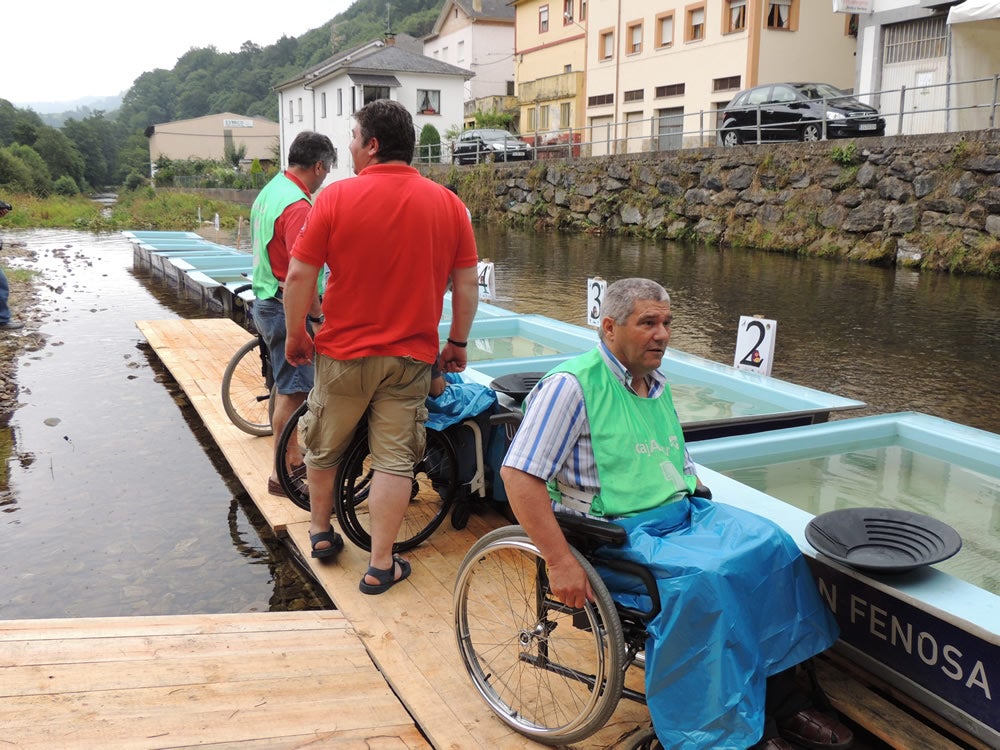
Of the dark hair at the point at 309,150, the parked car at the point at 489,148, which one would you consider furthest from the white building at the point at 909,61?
the dark hair at the point at 309,150

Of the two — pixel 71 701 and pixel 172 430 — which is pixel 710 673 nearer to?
pixel 71 701

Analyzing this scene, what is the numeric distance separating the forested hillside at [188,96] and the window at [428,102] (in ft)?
75.0

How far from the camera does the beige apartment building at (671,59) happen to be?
2694cm

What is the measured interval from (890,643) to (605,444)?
3.22 ft

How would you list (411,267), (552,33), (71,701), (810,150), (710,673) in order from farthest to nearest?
(552,33)
(810,150)
(411,267)
(71,701)
(710,673)

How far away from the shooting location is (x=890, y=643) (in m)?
2.50

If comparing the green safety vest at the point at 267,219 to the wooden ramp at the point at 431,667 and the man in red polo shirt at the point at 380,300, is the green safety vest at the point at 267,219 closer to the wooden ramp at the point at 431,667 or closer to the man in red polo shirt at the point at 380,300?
the man in red polo shirt at the point at 380,300

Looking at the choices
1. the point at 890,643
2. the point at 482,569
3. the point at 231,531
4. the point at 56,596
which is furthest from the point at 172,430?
the point at 890,643

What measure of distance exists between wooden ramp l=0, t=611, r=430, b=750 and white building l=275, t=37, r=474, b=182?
39867 millimetres

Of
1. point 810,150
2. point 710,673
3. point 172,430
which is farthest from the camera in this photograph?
point 810,150

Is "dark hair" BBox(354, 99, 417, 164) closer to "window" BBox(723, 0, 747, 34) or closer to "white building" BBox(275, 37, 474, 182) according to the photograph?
"window" BBox(723, 0, 747, 34)

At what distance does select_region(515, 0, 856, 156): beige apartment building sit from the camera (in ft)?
88.4

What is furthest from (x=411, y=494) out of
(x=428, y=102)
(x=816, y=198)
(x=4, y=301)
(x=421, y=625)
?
(x=428, y=102)

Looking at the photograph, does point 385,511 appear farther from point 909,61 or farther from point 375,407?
point 909,61
